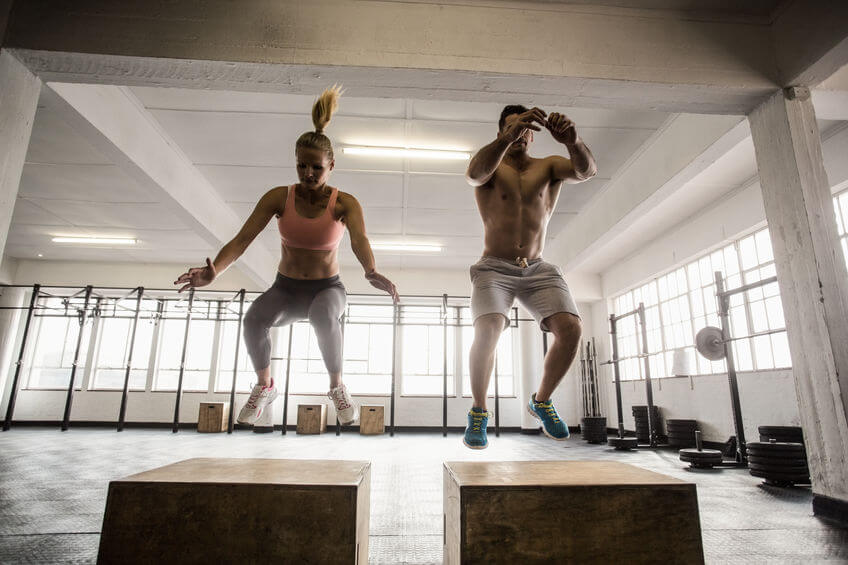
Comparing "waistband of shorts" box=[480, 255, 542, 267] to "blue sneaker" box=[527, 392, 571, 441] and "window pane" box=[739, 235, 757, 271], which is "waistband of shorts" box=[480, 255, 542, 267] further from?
"window pane" box=[739, 235, 757, 271]

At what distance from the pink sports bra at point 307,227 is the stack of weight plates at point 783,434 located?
4448 mm

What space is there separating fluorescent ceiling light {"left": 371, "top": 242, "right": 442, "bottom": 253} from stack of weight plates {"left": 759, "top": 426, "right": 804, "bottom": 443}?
515 centimetres

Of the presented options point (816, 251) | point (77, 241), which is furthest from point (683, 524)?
point (77, 241)

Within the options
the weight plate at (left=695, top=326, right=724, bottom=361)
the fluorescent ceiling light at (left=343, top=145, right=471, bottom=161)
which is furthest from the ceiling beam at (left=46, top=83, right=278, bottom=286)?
the weight plate at (left=695, top=326, right=724, bottom=361)

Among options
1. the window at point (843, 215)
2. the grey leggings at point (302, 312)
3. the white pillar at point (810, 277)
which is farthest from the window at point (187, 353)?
the window at point (843, 215)

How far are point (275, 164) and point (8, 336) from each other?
722cm

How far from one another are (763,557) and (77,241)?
9.73 metres

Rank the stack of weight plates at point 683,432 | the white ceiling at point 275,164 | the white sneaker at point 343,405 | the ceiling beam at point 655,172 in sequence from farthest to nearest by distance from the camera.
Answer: the stack of weight plates at point 683,432 → the white ceiling at point 275,164 → the ceiling beam at point 655,172 → the white sneaker at point 343,405

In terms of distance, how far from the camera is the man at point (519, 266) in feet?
6.98

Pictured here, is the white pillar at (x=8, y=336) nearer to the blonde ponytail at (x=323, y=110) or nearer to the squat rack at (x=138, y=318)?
the squat rack at (x=138, y=318)

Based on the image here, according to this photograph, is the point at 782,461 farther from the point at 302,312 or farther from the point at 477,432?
the point at 302,312

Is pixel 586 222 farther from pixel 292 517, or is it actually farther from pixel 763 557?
pixel 292 517

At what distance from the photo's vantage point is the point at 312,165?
2.09 m

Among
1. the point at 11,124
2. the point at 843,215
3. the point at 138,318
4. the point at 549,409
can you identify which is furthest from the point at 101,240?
the point at 843,215
